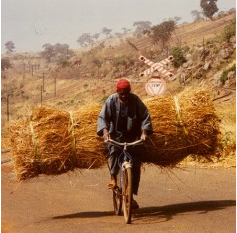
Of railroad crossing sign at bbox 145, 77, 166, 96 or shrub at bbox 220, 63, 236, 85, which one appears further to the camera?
shrub at bbox 220, 63, 236, 85

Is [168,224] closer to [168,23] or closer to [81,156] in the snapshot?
[81,156]

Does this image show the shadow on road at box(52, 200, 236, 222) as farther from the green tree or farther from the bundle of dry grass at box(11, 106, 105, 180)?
the green tree

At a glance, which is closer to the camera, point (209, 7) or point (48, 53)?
point (209, 7)

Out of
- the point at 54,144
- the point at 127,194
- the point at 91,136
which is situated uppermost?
the point at 91,136

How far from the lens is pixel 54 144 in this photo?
9.60m

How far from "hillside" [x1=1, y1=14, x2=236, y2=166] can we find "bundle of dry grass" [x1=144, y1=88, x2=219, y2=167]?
655 inches

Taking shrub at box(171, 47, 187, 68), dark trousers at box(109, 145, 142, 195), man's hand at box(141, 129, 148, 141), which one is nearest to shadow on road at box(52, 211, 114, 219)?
dark trousers at box(109, 145, 142, 195)

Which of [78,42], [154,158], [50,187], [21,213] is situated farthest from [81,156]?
[78,42]

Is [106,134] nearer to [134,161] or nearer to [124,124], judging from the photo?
[124,124]

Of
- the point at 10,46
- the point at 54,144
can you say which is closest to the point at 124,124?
the point at 54,144

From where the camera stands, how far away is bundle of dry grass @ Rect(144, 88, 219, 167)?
32.2 feet

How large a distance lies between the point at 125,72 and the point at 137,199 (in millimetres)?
72717

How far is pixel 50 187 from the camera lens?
45.8 ft

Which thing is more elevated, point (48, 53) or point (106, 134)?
point (106, 134)
